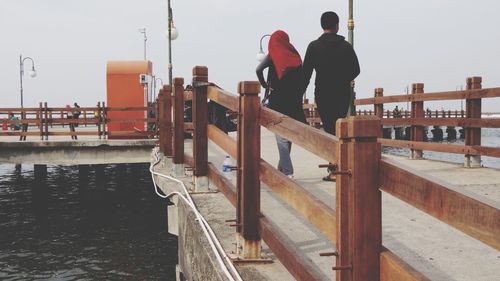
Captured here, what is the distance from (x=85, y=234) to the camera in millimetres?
13633

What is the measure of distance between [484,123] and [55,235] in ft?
34.5

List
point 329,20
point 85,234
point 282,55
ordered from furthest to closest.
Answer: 1. point 85,234
2. point 282,55
3. point 329,20

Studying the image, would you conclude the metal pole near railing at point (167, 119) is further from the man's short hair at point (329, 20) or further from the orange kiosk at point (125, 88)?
the orange kiosk at point (125, 88)

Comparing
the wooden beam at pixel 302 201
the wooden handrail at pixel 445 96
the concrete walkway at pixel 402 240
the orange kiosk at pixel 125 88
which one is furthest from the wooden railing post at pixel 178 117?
the orange kiosk at pixel 125 88

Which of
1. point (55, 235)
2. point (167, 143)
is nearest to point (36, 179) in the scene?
point (55, 235)

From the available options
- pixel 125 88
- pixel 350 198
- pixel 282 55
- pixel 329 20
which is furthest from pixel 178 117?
pixel 125 88

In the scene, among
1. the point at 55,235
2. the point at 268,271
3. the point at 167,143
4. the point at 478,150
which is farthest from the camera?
the point at 55,235

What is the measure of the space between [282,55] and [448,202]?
4513mm

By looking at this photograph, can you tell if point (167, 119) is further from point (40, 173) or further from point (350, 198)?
point (40, 173)

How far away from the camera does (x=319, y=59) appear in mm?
5832

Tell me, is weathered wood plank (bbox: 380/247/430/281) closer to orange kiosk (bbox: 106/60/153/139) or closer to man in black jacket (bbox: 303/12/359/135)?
man in black jacket (bbox: 303/12/359/135)

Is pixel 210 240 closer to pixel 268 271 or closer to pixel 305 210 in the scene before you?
pixel 268 271

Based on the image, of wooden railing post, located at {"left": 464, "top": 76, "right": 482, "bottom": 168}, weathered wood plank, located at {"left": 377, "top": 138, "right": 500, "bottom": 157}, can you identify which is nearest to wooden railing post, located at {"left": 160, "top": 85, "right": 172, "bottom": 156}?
weathered wood plank, located at {"left": 377, "top": 138, "right": 500, "bottom": 157}

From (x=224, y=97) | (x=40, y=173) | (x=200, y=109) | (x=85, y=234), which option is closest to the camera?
(x=224, y=97)
